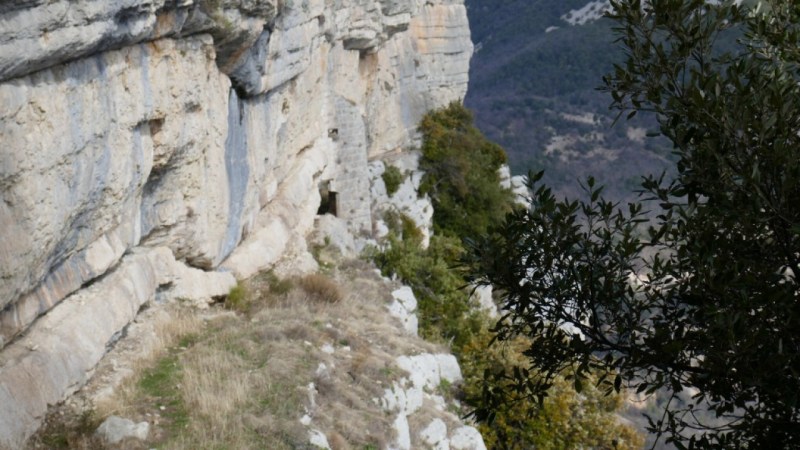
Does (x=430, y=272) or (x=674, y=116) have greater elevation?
(x=674, y=116)

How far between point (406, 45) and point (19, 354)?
813 inches

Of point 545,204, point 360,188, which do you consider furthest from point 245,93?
point 545,204

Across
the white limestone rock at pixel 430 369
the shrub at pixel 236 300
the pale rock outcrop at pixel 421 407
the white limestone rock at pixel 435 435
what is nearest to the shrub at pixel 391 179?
the white limestone rock at pixel 430 369

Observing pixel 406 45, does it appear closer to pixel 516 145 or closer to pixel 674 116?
pixel 674 116

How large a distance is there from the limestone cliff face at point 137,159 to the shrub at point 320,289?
786 mm

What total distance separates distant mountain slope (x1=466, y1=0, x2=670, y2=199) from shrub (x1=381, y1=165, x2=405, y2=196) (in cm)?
3569

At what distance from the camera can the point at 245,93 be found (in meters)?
13.7

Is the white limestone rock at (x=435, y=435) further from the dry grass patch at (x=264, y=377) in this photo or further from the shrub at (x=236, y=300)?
the shrub at (x=236, y=300)

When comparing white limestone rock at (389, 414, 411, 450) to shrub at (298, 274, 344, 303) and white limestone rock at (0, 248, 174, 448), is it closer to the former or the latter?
white limestone rock at (0, 248, 174, 448)

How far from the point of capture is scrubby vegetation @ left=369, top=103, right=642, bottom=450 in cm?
1635

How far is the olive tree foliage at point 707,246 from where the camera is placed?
4.58m

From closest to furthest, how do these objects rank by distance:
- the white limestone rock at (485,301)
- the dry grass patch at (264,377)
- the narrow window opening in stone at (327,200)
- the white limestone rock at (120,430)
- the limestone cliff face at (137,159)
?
the limestone cliff face at (137,159) < the white limestone rock at (120,430) < the dry grass patch at (264,377) < the narrow window opening in stone at (327,200) < the white limestone rock at (485,301)

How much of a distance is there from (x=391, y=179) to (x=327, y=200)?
4152mm

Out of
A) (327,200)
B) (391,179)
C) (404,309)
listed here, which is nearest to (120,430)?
(404,309)
